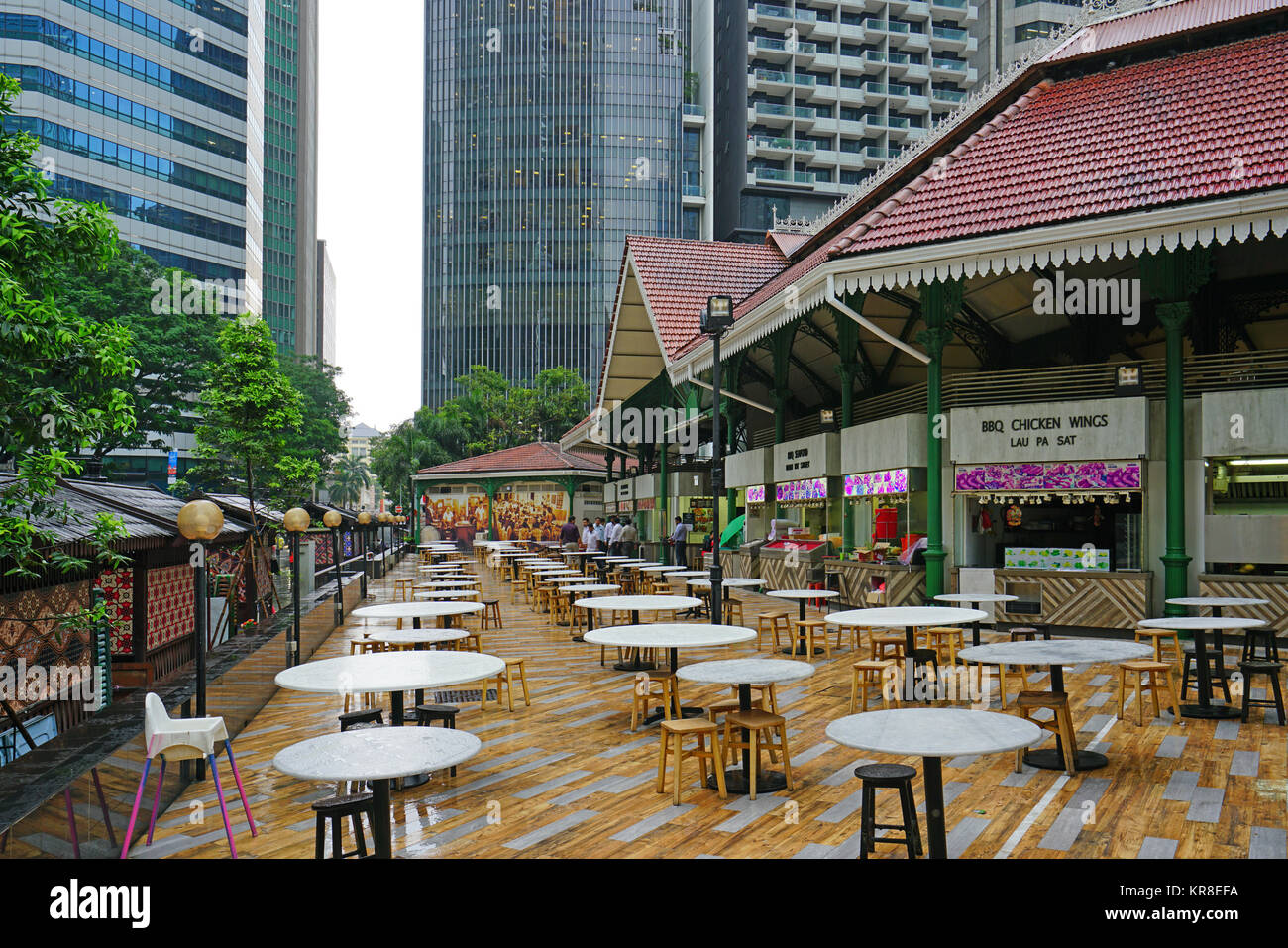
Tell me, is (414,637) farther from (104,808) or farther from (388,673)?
(104,808)

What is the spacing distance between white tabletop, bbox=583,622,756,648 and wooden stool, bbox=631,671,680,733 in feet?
1.12

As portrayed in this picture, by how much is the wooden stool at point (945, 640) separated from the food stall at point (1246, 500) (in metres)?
3.07

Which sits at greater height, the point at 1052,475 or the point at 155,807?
the point at 1052,475

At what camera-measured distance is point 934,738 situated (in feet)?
12.5

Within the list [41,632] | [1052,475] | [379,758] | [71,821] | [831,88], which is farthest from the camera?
[831,88]

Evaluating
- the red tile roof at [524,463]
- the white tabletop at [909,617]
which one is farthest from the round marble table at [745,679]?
the red tile roof at [524,463]

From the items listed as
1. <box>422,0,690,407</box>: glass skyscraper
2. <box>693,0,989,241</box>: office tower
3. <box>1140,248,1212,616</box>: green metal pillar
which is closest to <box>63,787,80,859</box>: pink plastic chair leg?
<box>1140,248,1212,616</box>: green metal pillar

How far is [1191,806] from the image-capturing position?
4844 millimetres

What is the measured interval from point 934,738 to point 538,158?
285 feet

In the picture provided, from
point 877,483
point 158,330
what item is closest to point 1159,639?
point 877,483

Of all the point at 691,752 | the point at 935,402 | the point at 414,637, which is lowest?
the point at 691,752

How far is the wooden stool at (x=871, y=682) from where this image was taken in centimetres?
727

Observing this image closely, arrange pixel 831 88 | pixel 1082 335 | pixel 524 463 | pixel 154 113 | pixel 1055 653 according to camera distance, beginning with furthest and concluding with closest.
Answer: pixel 831 88 < pixel 154 113 < pixel 524 463 < pixel 1082 335 < pixel 1055 653

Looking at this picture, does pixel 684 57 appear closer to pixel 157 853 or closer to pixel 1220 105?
pixel 1220 105
